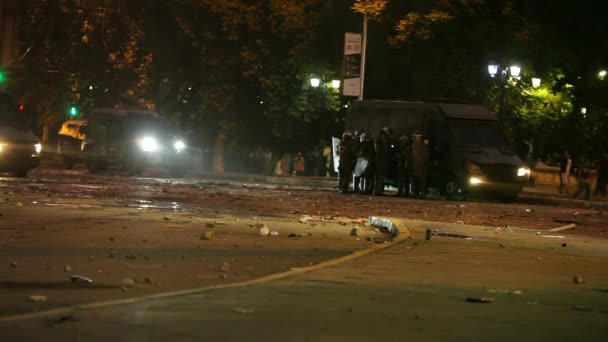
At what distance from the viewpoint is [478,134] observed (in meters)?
33.5

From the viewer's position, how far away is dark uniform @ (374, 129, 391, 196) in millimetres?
31984

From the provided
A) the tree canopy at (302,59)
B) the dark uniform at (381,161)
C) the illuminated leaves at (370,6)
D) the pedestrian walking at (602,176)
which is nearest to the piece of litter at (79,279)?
the dark uniform at (381,161)

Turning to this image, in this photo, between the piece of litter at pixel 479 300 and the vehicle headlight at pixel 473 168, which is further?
the vehicle headlight at pixel 473 168

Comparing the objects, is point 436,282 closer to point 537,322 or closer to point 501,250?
point 537,322

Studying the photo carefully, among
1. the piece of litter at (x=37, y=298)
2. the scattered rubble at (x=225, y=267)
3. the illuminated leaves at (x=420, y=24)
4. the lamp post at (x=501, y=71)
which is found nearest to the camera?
the piece of litter at (x=37, y=298)

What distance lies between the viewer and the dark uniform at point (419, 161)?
31.4m

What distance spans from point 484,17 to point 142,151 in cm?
1488

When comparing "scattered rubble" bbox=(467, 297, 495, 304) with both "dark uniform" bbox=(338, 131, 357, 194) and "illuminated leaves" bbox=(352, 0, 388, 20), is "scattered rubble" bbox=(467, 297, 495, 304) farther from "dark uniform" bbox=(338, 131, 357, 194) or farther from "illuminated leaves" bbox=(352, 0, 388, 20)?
"illuminated leaves" bbox=(352, 0, 388, 20)

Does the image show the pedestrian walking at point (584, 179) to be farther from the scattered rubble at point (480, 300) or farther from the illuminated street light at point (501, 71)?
the scattered rubble at point (480, 300)

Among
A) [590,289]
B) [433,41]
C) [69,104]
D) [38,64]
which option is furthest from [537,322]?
[69,104]

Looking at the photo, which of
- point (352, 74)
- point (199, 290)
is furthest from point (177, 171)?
point (199, 290)

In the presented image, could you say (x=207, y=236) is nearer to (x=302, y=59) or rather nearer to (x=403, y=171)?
(x=403, y=171)

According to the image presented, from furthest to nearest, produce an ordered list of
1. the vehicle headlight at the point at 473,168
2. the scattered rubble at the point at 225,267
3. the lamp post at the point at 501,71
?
the lamp post at the point at 501,71 → the vehicle headlight at the point at 473,168 → the scattered rubble at the point at 225,267

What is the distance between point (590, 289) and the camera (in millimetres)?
11422
